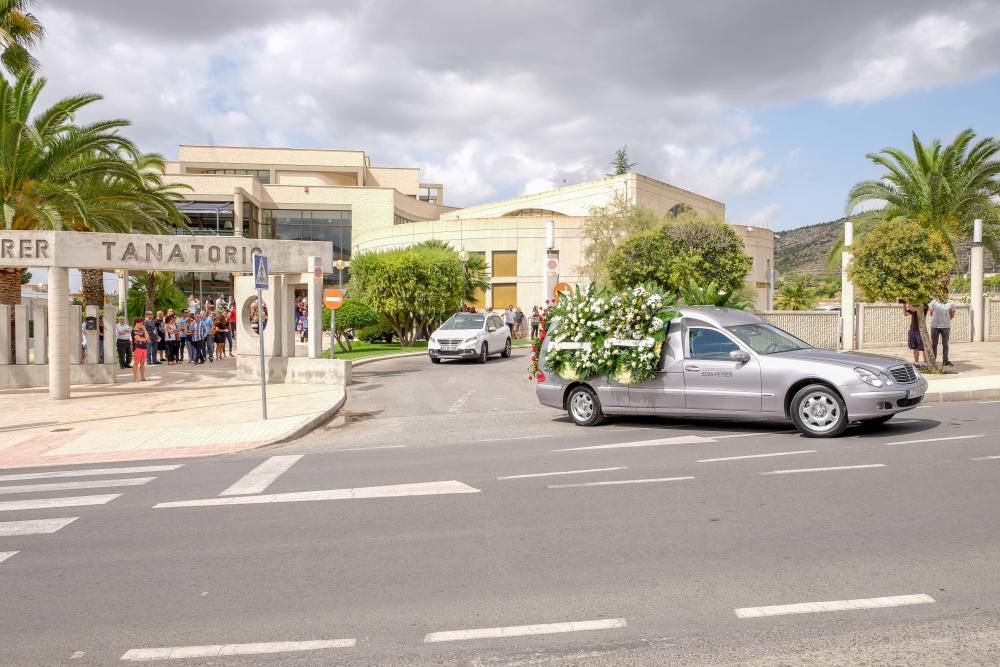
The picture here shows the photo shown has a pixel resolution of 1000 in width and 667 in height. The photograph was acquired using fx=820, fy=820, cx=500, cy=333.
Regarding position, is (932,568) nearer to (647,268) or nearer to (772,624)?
(772,624)

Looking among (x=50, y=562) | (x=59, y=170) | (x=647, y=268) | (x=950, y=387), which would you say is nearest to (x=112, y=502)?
(x=50, y=562)

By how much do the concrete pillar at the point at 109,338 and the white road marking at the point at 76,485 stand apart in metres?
13.2

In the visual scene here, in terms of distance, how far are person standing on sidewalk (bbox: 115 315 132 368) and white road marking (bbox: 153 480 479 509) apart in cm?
1873

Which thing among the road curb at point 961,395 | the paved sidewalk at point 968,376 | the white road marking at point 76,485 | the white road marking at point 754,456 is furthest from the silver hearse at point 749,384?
the white road marking at point 76,485

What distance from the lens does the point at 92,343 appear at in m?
21.2

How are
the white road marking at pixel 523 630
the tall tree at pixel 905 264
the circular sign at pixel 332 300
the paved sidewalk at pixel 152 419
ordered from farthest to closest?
the circular sign at pixel 332 300
the tall tree at pixel 905 264
the paved sidewalk at pixel 152 419
the white road marking at pixel 523 630

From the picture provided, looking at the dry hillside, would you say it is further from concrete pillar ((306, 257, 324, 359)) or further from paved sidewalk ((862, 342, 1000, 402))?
concrete pillar ((306, 257, 324, 359))

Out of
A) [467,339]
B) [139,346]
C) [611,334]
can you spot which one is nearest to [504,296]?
[467,339]

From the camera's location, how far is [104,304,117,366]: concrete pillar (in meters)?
21.3

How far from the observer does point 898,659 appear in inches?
153

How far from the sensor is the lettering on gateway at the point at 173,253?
62.8ft

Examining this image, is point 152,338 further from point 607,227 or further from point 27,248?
point 607,227

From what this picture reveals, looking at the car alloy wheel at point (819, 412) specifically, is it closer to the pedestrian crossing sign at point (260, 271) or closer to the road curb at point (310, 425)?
the road curb at point (310, 425)

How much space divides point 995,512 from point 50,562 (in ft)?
23.4
